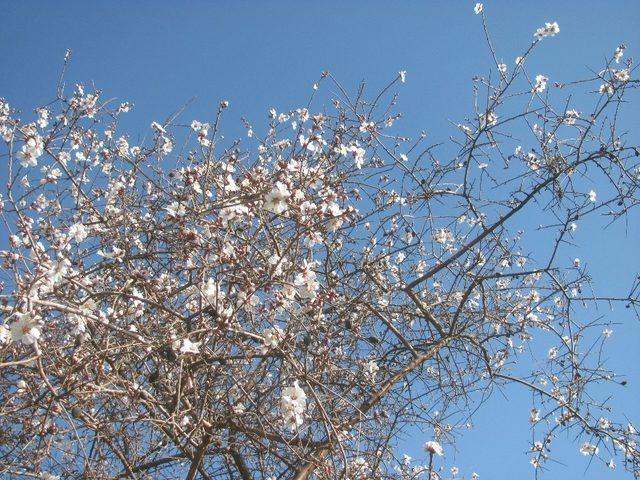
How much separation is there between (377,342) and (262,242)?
3.53 feet

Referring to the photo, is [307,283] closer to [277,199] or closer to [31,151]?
[277,199]

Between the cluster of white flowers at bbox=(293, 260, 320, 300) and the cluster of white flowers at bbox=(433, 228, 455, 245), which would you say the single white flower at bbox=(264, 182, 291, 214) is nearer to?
the cluster of white flowers at bbox=(293, 260, 320, 300)

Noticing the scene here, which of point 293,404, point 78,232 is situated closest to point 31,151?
point 78,232

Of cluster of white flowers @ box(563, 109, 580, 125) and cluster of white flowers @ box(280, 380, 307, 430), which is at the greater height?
cluster of white flowers @ box(563, 109, 580, 125)

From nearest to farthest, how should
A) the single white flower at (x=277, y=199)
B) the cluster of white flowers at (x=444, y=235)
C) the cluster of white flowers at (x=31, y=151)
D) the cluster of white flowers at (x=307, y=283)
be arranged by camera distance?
the single white flower at (x=277, y=199)
the cluster of white flowers at (x=307, y=283)
the cluster of white flowers at (x=31, y=151)
the cluster of white flowers at (x=444, y=235)

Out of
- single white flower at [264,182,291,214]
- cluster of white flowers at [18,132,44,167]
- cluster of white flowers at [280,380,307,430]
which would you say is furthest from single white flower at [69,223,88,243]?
cluster of white flowers at [280,380,307,430]

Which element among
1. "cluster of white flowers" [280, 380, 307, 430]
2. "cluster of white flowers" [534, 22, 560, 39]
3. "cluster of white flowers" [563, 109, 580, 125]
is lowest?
"cluster of white flowers" [280, 380, 307, 430]

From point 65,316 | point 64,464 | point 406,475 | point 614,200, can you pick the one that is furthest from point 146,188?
point 614,200

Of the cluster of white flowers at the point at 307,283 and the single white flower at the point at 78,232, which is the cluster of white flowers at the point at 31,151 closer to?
the single white flower at the point at 78,232

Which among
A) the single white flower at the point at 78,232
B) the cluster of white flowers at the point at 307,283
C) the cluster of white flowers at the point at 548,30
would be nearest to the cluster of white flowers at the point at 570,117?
the cluster of white flowers at the point at 548,30

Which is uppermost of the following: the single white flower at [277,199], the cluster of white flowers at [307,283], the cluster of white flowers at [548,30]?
the cluster of white flowers at [548,30]

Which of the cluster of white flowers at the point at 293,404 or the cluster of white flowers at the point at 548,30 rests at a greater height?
the cluster of white flowers at the point at 548,30

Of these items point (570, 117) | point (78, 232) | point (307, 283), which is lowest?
point (307, 283)

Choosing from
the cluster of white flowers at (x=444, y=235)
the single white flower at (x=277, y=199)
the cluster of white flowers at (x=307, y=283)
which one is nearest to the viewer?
the single white flower at (x=277, y=199)
